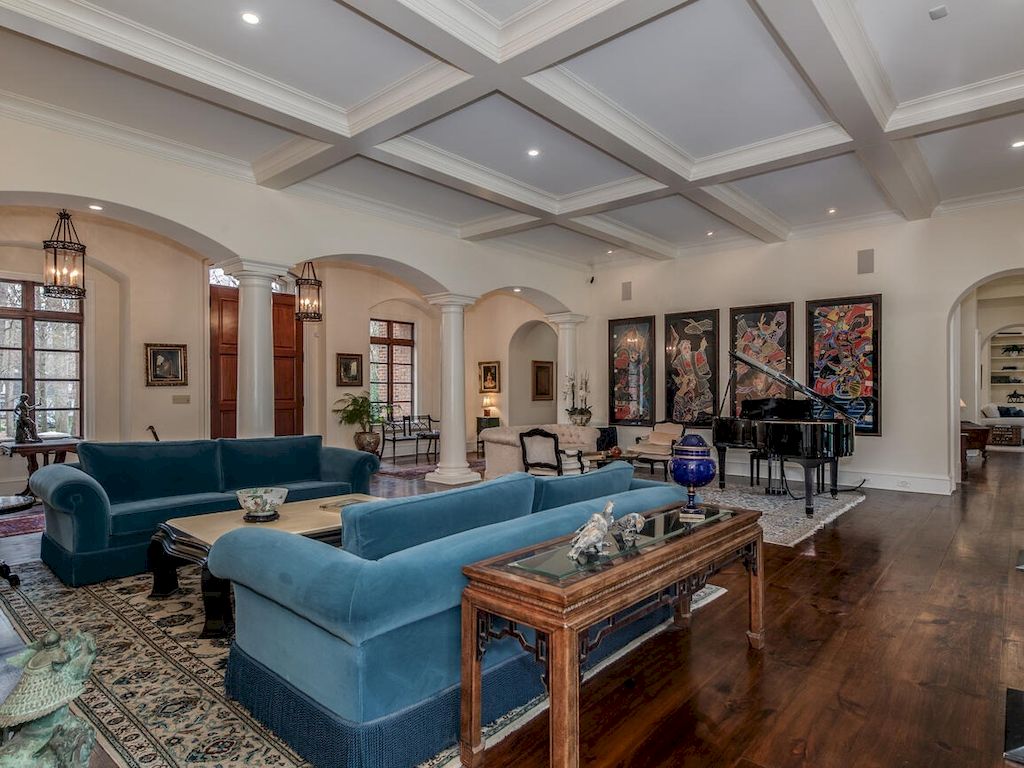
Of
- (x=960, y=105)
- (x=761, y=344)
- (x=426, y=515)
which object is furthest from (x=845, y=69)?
(x=761, y=344)

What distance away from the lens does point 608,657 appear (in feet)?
9.60

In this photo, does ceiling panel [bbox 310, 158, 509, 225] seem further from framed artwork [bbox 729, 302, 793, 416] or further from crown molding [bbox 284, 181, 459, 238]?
framed artwork [bbox 729, 302, 793, 416]

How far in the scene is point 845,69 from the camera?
12.7 ft

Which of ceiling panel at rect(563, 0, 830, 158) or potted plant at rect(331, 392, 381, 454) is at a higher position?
ceiling panel at rect(563, 0, 830, 158)

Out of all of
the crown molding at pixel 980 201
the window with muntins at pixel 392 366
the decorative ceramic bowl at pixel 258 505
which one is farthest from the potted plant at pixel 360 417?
the crown molding at pixel 980 201

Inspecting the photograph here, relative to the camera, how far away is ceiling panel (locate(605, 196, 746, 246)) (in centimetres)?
738

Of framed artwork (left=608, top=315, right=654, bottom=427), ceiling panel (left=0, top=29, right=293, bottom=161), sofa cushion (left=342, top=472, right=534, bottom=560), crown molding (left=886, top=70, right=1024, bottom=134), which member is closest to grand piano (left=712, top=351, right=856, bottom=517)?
framed artwork (left=608, top=315, right=654, bottom=427)

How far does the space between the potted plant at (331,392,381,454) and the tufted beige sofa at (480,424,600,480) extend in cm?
262

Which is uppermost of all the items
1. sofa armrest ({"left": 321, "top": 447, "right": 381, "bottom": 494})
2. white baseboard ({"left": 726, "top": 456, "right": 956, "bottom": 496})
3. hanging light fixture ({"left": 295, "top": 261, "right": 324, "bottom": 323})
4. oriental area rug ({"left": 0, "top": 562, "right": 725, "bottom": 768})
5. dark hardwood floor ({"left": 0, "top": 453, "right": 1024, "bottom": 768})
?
hanging light fixture ({"left": 295, "top": 261, "right": 324, "bottom": 323})

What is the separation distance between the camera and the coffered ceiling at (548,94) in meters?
3.56

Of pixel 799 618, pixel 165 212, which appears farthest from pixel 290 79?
pixel 799 618

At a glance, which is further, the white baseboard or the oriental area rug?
the white baseboard

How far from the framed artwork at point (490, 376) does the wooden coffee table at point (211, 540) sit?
8.98m

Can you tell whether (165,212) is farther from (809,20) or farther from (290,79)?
(809,20)
